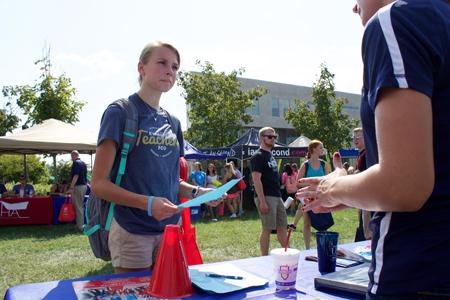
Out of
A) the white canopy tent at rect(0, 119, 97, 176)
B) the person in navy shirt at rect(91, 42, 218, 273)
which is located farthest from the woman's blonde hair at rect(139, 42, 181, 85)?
the white canopy tent at rect(0, 119, 97, 176)

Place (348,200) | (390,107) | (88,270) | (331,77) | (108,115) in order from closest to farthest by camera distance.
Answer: (390,107), (348,200), (108,115), (88,270), (331,77)

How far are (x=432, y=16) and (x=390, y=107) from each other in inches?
8.2

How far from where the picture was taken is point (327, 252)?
176 centimetres

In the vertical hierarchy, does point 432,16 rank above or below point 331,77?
below

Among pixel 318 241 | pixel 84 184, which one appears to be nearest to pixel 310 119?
pixel 84 184

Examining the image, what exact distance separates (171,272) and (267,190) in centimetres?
408

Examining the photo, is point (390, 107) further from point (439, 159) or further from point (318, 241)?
point (318, 241)

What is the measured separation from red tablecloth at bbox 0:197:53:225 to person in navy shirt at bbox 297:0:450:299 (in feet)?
34.1

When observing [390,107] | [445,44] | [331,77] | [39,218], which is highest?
[331,77]

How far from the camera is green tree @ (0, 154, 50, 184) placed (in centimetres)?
2439

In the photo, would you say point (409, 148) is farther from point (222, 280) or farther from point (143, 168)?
point (143, 168)

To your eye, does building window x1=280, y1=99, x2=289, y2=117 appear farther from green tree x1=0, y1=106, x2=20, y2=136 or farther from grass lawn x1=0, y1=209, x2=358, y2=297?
grass lawn x1=0, y1=209, x2=358, y2=297

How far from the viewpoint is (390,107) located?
2.59ft

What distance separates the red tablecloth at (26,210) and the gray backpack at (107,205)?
8.95 metres
